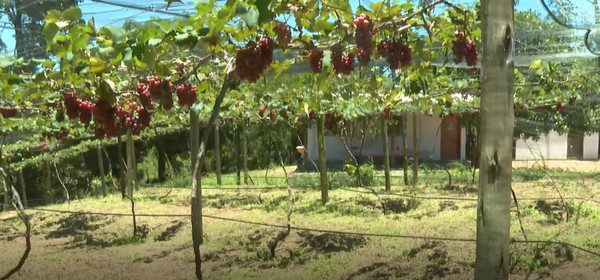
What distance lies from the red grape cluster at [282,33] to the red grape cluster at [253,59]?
0.08 metres

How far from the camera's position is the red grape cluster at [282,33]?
2.57 m

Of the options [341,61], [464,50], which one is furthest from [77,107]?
[464,50]

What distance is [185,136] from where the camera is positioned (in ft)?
47.7

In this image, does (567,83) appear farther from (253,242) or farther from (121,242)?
(121,242)

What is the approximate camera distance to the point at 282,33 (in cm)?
259

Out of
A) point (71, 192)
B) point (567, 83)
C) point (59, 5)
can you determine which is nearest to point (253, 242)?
point (59, 5)

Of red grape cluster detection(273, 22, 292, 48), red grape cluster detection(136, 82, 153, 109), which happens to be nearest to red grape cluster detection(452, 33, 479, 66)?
red grape cluster detection(273, 22, 292, 48)

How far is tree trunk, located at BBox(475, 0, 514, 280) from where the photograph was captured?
1682 millimetres

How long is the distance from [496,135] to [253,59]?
118 cm

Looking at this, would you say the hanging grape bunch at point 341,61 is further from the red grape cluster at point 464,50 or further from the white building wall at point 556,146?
the white building wall at point 556,146

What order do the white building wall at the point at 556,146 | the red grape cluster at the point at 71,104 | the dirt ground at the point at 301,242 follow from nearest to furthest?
the red grape cluster at the point at 71,104, the dirt ground at the point at 301,242, the white building wall at the point at 556,146

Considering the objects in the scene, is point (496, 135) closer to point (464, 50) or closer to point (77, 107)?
point (464, 50)

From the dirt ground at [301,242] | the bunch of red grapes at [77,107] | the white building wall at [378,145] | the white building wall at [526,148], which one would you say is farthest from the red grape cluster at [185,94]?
the white building wall at [526,148]

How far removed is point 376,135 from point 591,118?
4.98m
